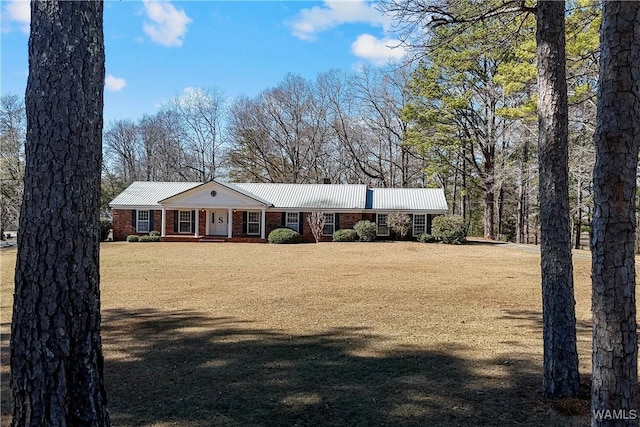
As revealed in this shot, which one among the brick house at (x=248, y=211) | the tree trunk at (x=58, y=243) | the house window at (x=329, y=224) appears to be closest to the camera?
the tree trunk at (x=58, y=243)

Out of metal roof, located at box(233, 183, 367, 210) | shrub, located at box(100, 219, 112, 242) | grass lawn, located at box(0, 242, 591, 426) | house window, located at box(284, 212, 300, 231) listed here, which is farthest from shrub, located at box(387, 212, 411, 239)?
shrub, located at box(100, 219, 112, 242)

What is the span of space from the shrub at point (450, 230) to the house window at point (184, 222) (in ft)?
49.7

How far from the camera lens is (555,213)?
4.37m

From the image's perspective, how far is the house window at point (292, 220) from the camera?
2902 centimetres

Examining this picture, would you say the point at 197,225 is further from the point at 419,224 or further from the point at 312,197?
the point at 419,224

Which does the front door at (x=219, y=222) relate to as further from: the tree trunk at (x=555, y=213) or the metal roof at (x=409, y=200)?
the tree trunk at (x=555, y=213)

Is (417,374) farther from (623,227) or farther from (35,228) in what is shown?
(35,228)

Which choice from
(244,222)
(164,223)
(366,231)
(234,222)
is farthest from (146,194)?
(366,231)

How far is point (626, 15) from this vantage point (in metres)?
2.65

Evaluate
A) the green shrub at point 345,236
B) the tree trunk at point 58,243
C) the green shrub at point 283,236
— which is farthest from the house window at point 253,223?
the tree trunk at point 58,243

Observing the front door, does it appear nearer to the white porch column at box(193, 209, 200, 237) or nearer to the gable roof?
the white porch column at box(193, 209, 200, 237)

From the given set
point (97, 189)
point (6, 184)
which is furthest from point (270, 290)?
point (6, 184)

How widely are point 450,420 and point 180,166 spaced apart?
45.4 metres

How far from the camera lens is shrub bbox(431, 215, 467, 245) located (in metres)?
25.6
